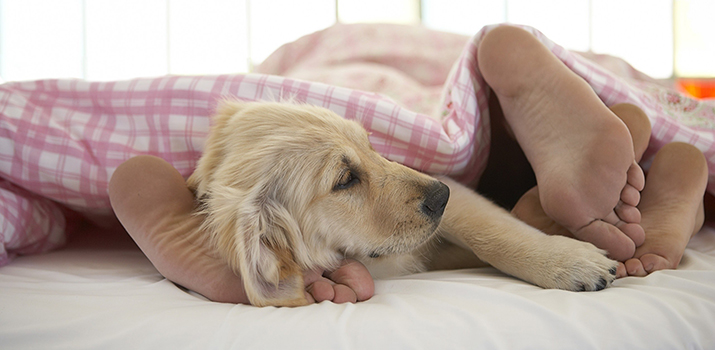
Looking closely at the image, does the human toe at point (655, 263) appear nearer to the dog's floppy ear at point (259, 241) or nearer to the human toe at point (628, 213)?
the human toe at point (628, 213)

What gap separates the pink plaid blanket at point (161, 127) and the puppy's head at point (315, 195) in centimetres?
29

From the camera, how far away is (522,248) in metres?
1.05

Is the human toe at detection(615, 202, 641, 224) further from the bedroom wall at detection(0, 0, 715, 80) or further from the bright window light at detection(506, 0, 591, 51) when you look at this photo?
the bright window light at detection(506, 0, 591, 51)

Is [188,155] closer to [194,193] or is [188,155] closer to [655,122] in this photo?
[194,193]

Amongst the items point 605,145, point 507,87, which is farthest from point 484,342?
point 507,87

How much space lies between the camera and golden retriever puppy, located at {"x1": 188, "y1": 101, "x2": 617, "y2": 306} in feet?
3.14

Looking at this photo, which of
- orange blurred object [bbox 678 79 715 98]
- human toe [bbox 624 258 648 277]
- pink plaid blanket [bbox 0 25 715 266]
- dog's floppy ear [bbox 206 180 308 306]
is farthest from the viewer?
orange blurred object [bbox 678 79 715 98]

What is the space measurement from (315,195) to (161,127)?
61cm

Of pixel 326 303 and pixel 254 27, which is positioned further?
pixel 254 27

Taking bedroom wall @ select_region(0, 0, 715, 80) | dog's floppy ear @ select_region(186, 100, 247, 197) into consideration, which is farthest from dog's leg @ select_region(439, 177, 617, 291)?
bedroom wall @ select_region(0, 0, 715, 80)

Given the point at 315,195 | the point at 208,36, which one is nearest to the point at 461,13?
the point at 208,36

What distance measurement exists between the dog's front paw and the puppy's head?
0.25 meters

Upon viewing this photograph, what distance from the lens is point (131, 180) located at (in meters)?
1.06

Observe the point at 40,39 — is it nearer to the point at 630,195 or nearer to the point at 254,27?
the point at 254,27
